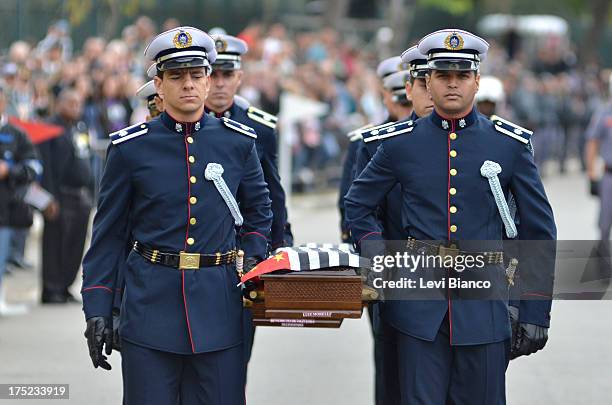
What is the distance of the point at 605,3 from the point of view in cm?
5259

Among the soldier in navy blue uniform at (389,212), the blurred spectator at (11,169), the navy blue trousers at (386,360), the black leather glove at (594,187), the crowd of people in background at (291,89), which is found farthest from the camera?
the crowd of people in background at (291,89)

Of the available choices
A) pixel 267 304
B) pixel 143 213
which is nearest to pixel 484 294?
pixel 267 304

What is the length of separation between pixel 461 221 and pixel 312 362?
4657 mm

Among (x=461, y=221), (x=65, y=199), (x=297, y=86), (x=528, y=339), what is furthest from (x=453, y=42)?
(x=297, y=86)

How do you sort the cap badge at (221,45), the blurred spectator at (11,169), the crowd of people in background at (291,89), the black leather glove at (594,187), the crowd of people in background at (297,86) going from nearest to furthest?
the cap badge at (221,45)
the blurred spectator at (11,169)
the black leather glove at (594,187)
the crowd of people in background at (291,89)
the crowd of people in background at (297,86)

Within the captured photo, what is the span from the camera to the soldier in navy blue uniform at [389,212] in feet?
23.3

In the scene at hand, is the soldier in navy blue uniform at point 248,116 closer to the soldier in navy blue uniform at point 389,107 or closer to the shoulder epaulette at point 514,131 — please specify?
the soldier in navy blue uniform at point 389,107

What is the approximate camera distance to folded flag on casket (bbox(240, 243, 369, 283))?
6.40 metres

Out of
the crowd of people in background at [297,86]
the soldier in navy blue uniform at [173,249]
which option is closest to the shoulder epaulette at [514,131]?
the soldier in navy blue uniform at [173,249]

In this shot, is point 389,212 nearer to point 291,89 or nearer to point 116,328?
point 116,328

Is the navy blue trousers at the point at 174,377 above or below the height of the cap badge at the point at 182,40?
below

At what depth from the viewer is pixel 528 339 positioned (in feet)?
21.7

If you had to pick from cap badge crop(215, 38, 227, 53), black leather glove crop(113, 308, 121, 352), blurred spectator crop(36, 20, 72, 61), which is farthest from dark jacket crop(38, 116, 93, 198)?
black leather glove crop(113, 308, 121, 352)

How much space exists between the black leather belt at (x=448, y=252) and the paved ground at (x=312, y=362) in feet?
9.99
